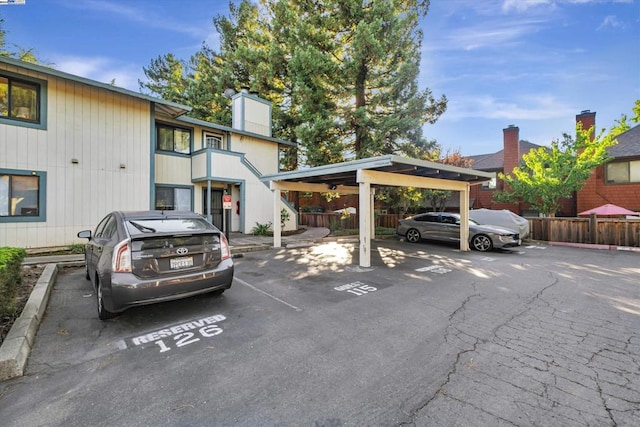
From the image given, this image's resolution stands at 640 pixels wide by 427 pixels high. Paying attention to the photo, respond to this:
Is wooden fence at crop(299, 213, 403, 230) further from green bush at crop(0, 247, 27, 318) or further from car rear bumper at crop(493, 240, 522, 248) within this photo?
green bush at crop(0, 247, 27, 318)

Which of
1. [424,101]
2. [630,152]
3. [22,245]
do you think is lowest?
[22,245]

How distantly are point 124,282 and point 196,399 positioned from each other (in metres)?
2.12

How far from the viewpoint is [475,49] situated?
11898mm

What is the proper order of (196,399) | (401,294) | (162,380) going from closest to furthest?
(196,399) < (162,380) < (401,294)

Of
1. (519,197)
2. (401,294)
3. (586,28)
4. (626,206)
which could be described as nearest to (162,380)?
(401,294)

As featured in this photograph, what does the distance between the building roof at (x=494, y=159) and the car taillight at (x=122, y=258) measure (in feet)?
78.1

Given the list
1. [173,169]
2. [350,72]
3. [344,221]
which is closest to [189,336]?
[173,169]

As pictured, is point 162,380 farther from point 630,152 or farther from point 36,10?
point 630,152

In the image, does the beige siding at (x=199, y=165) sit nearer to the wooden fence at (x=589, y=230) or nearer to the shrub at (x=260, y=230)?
the shrub at (x=260, y=230)

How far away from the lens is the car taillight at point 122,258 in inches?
148

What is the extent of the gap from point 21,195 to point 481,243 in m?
16.1

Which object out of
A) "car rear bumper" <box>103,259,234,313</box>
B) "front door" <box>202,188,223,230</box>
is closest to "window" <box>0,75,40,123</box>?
"front door" <box>202,188,223,230</box>

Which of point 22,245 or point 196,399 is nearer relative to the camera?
point 196,399

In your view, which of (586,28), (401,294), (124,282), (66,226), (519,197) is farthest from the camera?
(519,197)
